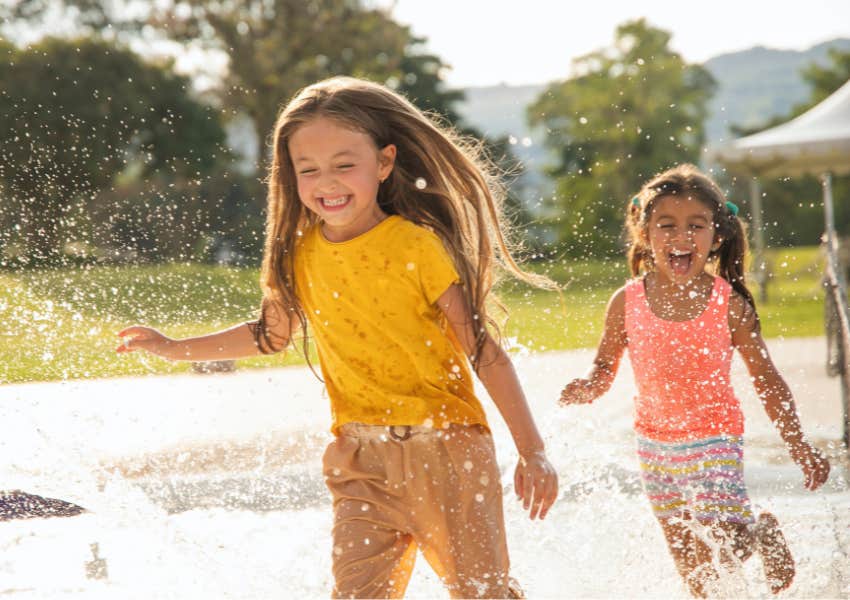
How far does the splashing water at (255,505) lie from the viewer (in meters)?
3.57

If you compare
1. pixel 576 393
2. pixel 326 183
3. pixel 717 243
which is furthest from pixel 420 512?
pixel 717 243

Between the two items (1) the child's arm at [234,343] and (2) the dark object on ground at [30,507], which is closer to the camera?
(1) the child's arm at [234,343]

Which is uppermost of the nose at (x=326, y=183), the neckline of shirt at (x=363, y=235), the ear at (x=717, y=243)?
the nose at (x=326, y=183)

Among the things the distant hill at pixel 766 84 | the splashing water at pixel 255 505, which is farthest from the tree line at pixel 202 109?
the distant hill at pixel 766 84

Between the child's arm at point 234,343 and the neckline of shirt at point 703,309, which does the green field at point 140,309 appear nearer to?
the neckline of shirt at point 703,309

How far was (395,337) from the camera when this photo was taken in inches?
98.3

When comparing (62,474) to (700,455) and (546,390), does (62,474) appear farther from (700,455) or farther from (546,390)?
(546,390)

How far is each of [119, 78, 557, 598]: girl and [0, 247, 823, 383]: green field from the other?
4.67 ft

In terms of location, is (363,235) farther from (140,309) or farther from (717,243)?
(140,309)

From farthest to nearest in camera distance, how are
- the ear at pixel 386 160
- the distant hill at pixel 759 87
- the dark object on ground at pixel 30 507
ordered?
the distant hill at pixel 759 87 < the dark object on ground at pixel 30 507 < the ear at pixel 386 160

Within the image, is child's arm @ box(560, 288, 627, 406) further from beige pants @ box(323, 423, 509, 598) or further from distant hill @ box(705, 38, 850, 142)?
distant hill @ box(705, 38, 850, 142)

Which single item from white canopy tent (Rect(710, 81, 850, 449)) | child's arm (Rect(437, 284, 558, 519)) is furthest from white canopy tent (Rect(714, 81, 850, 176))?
child's arm (Rect(437, 284, 558, 519))

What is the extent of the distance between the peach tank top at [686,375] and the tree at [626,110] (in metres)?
7.92

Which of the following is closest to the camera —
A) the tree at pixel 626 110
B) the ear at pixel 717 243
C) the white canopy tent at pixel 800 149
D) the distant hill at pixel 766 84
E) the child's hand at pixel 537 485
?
the child's hand at pixel 537 485
